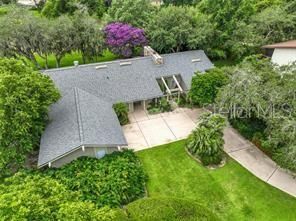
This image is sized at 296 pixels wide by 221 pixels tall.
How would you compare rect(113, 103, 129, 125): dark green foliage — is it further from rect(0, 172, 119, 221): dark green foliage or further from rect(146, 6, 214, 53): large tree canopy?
rect(0, 172, 119, 221): dark green foliage

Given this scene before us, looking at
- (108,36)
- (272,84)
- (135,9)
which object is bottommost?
(272,84)

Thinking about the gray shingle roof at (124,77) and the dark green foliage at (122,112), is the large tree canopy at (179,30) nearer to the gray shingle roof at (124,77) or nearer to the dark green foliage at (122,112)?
the gray shingle roof at (124,77)

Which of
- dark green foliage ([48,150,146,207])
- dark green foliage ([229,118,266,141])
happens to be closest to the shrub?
dark green foliage ([229,118,266,141])

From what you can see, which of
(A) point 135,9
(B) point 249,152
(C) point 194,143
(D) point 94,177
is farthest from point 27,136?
(A) point 135,9

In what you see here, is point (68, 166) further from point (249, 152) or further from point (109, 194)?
point (249, 152)

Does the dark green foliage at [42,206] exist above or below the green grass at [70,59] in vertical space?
below

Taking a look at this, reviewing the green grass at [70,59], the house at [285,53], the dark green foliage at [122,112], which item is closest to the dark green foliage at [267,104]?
the house at [285,53]
